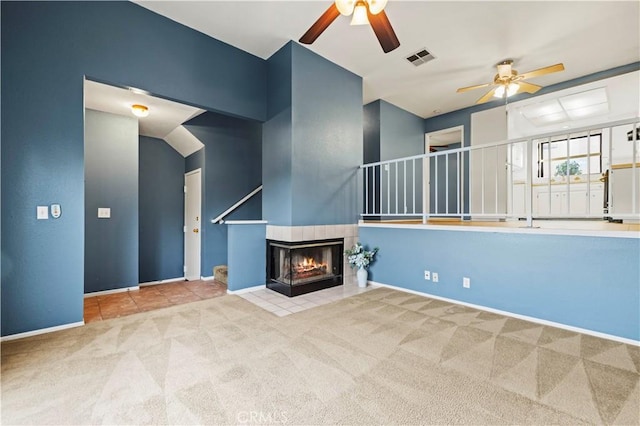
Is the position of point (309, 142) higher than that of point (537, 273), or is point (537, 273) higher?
point (309, 142)

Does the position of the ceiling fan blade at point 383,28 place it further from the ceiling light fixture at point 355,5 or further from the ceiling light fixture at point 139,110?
the ceiling light fixture at point 139,110

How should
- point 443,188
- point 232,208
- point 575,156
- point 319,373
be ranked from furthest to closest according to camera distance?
1. point 443,188
2. point 575,156
3. point 232,208
4. point 319,373

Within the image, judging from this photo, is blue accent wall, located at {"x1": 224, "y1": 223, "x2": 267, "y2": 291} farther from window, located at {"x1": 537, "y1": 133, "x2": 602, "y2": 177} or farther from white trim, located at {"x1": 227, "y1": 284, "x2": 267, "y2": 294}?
window, located at {"x1": 537, "y1": 133, "x2": 602, "y2": 177}

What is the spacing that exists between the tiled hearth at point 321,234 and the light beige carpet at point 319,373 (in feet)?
3.90

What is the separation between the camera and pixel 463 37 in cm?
367

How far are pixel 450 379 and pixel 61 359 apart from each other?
2.86 metres

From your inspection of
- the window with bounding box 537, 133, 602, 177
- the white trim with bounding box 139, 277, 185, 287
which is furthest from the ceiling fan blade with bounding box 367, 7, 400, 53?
the white trim with bounding box 139, 277, 185, 287

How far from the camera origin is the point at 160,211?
5574 mm

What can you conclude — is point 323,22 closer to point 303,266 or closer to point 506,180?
point 303,266

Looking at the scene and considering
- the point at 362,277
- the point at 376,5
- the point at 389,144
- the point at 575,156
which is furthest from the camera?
the point at 575,156

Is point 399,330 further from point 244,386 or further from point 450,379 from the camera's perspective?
point 244,386

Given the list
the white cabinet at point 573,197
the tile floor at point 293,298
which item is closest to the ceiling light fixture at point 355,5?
the tile floor at point 293,298

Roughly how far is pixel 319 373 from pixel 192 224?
4538 mm

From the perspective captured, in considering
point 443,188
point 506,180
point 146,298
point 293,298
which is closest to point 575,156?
point 506,180
